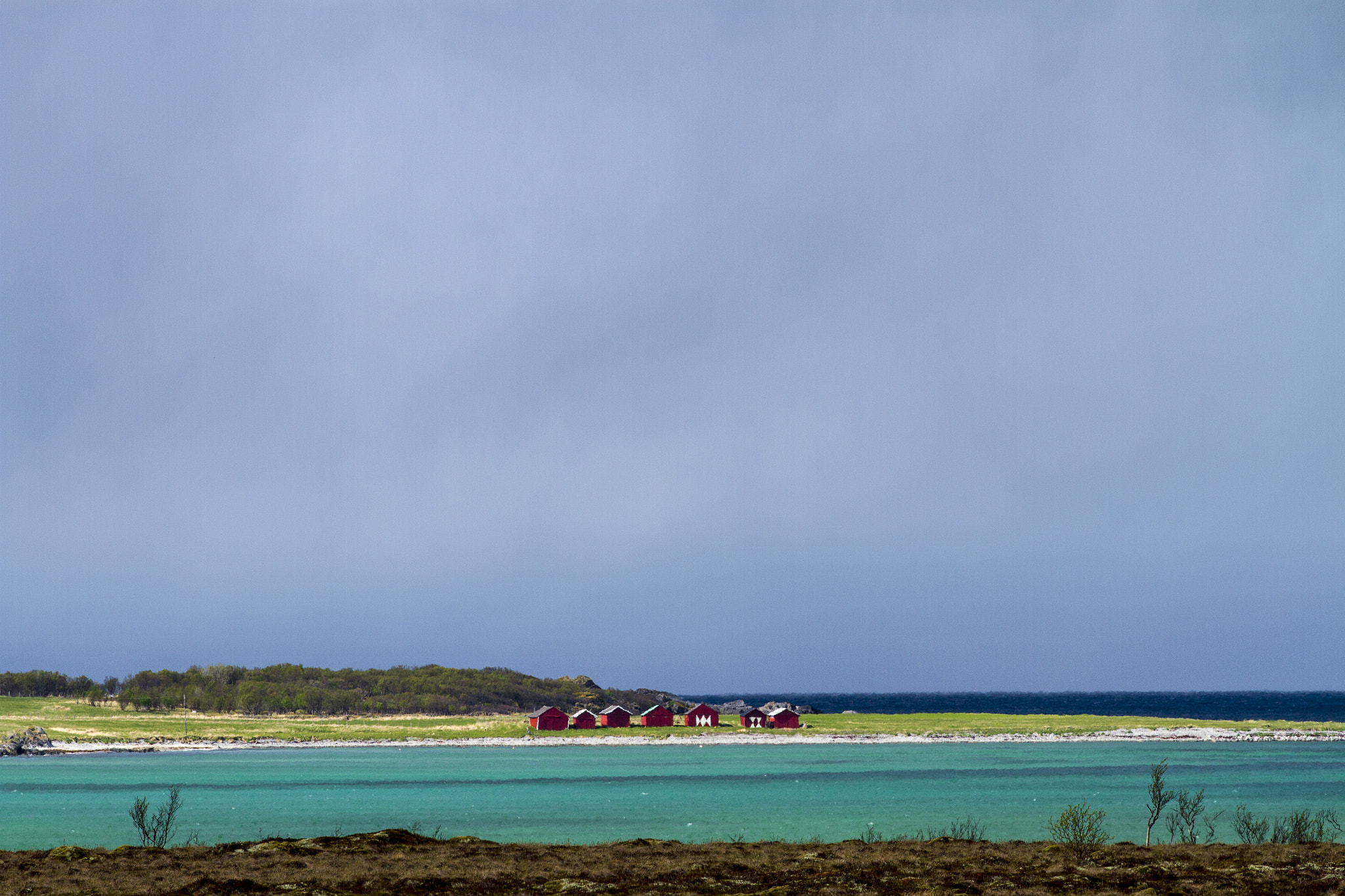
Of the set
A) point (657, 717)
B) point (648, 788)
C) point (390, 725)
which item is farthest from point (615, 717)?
point (648, 788)

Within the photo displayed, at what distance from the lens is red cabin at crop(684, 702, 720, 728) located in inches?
4498

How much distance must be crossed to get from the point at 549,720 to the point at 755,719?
21657mm

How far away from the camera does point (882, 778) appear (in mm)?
59375

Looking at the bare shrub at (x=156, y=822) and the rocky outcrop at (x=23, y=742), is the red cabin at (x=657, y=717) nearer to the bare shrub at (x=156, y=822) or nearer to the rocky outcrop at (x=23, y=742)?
the rocky outcrop at (x=23, y=742)

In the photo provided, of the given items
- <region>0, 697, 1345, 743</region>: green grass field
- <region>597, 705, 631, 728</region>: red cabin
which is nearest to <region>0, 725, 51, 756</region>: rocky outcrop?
<region>0, 697, 1345, 743</region>: green grass field

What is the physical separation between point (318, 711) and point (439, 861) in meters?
116

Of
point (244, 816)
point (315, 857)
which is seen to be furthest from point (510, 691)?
point (315, 857)

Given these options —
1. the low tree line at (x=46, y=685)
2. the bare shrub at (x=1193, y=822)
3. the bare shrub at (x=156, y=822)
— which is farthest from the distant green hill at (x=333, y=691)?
the bare shrub at (x=1193, y=822)

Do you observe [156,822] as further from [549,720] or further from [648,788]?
[549,720]

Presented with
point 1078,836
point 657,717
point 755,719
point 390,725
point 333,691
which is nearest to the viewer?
point 1078,836

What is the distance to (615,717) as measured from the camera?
367 feet

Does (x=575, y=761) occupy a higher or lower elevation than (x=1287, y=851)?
lower

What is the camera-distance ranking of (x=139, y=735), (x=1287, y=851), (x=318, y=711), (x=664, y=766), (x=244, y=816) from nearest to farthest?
(x=1287, y=851) < (x=244, y=816) < (x=664, y=766) < (x=139, y=735) < (x=318, y=711)

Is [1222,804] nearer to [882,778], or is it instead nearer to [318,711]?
[882,778]
